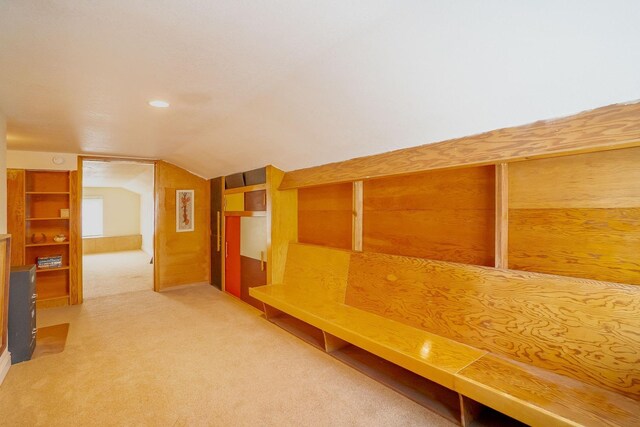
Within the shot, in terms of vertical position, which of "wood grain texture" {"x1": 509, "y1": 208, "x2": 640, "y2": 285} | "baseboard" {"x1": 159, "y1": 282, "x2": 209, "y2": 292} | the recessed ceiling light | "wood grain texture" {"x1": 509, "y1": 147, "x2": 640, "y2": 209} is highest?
the recessed ceiling light

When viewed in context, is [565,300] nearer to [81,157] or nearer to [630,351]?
[630,351]

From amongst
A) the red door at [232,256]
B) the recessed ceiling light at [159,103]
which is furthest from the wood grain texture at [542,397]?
the red door at [232,256]

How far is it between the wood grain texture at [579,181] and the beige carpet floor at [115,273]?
19.2ft

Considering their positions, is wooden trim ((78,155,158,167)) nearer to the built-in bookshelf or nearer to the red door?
the built-in bookshelf

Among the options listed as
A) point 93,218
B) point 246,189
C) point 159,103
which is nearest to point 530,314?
point 159,103

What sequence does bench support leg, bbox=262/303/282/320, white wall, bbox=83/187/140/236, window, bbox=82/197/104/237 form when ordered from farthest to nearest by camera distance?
white wall, bbox=83/187/140/236
window, bbox=82/197/104/237
bench support leg, bbox=262/303/282/320

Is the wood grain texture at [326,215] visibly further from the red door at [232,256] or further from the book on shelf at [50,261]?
the book on shelf at [50,261]

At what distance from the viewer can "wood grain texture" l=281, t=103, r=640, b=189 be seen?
1.51m

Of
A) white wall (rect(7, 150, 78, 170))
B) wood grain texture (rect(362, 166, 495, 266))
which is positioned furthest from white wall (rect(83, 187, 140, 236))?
wood grain texture (rect(362, 166, 495, 266))

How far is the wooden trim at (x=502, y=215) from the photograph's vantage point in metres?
2.03

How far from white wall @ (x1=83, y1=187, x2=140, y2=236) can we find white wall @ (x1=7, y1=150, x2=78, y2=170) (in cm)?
644

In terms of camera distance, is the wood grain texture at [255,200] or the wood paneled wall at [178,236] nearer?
the wood grain texture at [255,200]

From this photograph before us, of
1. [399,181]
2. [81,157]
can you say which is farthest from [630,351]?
[81,157]

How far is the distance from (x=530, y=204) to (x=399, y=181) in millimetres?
1032
